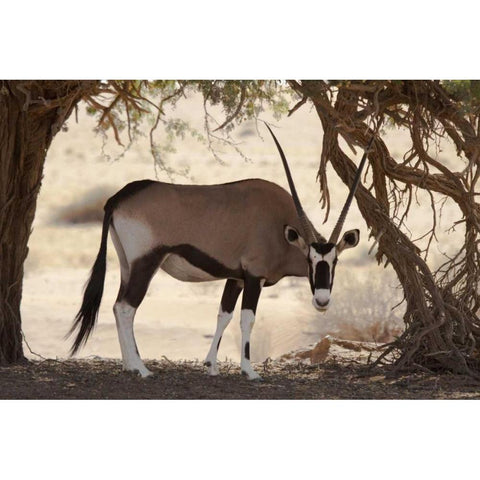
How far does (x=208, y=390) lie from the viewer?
23.8 feet

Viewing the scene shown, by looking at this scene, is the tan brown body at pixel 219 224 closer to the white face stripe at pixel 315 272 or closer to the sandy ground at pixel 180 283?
the white face stripe at pixel 315 272

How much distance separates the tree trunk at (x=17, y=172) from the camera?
813 centimetres

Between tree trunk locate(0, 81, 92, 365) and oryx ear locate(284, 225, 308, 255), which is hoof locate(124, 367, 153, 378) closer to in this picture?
tree trunk locate(0, 81, 92, 365)

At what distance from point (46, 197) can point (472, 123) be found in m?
19.3

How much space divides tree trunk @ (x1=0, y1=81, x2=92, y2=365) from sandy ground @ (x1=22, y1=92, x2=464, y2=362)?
1.96 metres

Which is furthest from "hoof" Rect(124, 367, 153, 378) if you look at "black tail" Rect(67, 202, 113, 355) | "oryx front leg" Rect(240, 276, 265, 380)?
"oryx front leg" Rect(240, 276, 265, 380)

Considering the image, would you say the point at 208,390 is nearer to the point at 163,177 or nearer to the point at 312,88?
the point at 312,88

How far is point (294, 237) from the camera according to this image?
7.39m

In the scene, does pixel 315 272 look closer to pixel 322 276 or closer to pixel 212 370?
pixel 322 276

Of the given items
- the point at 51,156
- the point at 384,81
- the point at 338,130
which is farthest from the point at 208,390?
the point at 51,156

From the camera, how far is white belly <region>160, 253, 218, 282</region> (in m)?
7.61

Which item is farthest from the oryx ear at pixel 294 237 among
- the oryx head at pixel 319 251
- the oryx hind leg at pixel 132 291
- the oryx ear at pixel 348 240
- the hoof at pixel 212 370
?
the hoof at pixel 212 370

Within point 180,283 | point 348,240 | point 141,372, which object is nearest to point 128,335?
point 141,372

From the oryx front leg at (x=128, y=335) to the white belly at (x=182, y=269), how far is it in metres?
0.44
